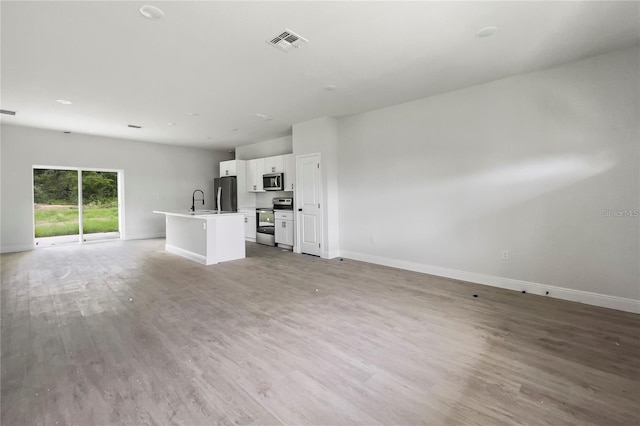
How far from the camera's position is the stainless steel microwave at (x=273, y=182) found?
704 cm

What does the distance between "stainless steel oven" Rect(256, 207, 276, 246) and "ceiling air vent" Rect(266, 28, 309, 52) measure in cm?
470

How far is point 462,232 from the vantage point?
427 centimetres

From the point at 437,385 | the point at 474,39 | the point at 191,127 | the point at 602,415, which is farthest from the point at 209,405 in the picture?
the point at 191,127

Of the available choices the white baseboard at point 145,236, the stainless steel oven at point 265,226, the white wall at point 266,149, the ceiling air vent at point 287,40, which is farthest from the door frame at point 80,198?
the ceiling air vent at point 287,40

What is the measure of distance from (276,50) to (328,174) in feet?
9.52

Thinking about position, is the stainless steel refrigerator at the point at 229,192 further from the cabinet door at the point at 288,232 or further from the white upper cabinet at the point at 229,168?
the cabinet door at the point at 288,232

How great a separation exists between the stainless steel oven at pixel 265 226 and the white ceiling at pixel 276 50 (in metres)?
3.14

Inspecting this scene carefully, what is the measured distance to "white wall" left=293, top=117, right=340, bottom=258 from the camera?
18.8ft

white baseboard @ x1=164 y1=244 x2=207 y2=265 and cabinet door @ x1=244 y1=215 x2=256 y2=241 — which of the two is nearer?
white baseboard @ x1=164 y1=244 x2=207 y2=265

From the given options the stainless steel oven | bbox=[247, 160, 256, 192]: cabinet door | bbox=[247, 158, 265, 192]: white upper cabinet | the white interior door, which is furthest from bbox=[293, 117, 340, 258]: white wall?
bbox=[247, 160, 256, 192]: cabinet door

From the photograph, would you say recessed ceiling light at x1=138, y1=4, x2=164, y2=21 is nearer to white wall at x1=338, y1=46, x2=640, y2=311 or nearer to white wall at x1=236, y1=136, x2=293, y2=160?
white wall at x1=338, y1=46, x2=640, y2=311

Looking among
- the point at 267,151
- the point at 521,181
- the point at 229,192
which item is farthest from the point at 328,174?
the point at 229,192

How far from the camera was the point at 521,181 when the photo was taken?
374 centimetres

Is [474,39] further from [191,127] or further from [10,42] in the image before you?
[191,127]
